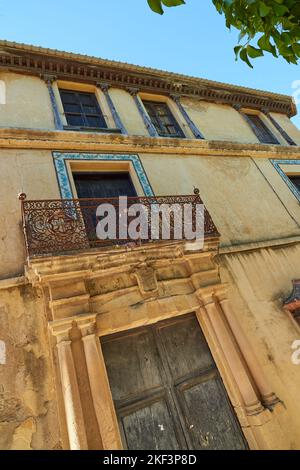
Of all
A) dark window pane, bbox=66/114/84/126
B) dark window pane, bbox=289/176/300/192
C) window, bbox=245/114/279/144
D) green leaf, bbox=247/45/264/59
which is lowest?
green leaf, bbox=247/45/264/59

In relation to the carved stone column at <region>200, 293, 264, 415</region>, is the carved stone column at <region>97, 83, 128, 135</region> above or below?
above

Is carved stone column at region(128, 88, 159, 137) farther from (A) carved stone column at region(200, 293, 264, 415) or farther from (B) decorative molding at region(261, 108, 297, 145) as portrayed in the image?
(B) decorative molding at region(261, 108, 297, 145)

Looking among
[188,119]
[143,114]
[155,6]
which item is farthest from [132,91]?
[155,6]

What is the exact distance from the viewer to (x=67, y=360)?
125 inches

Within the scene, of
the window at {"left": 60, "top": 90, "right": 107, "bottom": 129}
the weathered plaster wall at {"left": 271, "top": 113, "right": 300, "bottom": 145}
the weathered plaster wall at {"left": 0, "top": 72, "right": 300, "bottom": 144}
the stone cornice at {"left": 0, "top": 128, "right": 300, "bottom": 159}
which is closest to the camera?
the stone cornice at {"left": 0, "top": 128, "right": 300, "bottom": 159}

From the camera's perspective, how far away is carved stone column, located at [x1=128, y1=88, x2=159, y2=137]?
22.9 feet

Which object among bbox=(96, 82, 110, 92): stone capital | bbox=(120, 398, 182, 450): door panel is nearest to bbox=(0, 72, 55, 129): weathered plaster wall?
bbox=(96, 82, 110, 92): stone capital

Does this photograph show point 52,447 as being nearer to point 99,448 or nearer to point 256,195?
point 99,448

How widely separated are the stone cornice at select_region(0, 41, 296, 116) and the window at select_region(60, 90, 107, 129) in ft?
1.42

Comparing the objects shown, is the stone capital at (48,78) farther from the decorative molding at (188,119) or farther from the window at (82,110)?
the decorative molding at (188,119)

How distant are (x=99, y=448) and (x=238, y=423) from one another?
1.95m

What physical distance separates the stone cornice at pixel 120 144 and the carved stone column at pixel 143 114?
60 centimetres

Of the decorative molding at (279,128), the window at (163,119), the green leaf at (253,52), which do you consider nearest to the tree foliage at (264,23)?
the green leaf at (253,52)

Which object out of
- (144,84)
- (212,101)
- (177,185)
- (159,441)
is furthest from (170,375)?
(212,101)
